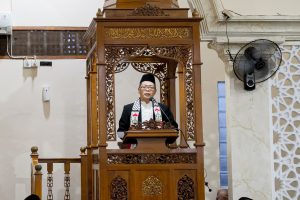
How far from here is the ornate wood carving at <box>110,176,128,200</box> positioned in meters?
6.41

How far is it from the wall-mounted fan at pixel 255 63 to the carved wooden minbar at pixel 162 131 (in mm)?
1277

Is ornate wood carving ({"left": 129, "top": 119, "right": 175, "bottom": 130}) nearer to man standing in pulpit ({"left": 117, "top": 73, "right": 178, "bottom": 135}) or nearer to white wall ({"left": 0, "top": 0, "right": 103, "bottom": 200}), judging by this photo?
man standing in pulpit ({"left": 117, "top": 73, "right": 178, "bottom": 135})

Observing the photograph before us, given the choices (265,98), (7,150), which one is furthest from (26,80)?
(265,98)

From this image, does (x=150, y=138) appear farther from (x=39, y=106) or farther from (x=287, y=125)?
(x=39, y=106)

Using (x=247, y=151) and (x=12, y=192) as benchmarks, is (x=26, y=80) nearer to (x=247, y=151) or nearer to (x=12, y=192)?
(x=12, y=192)

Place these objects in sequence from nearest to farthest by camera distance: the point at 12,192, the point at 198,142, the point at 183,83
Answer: the point at 198,142
the point at 183,83
the point at 12,192

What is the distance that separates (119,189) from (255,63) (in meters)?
2.52

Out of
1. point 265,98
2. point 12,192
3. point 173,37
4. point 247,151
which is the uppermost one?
point 173,37

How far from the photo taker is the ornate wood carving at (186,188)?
6.51m

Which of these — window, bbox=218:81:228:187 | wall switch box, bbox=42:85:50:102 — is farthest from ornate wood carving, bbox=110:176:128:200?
window, bbox=218:81:228:187

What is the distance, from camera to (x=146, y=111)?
679 cm

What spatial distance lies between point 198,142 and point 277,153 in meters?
1.85

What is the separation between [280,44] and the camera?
820 cm

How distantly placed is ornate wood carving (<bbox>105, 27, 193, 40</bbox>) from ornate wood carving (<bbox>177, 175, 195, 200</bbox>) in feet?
4.63
